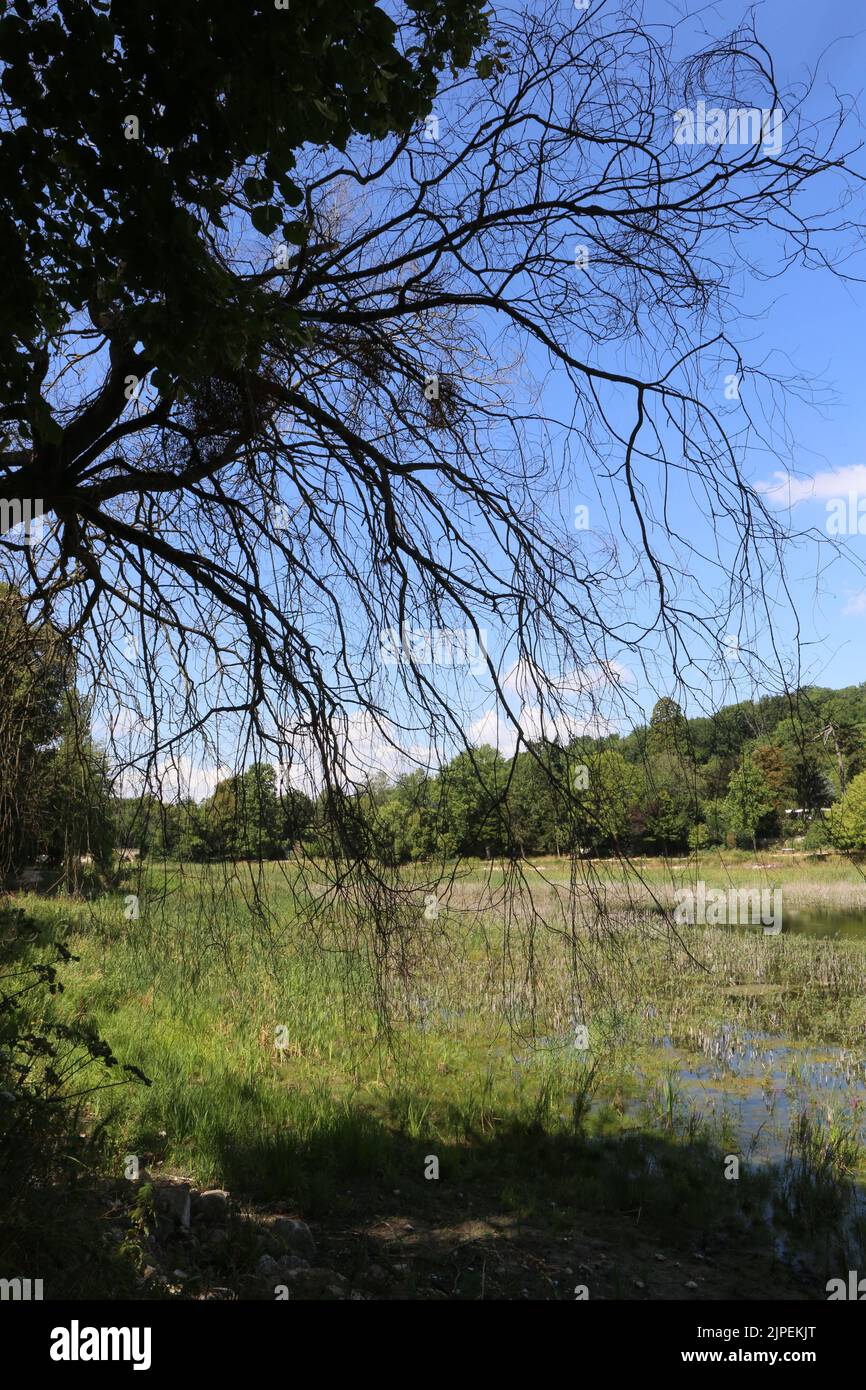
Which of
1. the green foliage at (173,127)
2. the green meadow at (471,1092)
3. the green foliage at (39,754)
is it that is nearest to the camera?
the green foliage at (173,127)

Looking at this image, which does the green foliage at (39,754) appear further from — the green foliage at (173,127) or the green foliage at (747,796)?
the green foliage at (747,796)

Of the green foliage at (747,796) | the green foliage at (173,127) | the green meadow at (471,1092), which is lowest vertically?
the green meadow at (471,1092)

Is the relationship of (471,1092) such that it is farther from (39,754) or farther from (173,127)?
(173,127)

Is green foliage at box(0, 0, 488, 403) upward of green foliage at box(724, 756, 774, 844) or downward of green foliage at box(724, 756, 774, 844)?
upward

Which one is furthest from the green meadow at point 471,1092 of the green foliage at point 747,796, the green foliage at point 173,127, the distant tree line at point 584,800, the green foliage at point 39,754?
the green foliage at point 173,127

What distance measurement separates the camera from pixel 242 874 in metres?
3.57

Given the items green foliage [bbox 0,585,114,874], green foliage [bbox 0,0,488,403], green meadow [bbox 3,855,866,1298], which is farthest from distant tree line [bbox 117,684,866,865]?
green foliage [bbox 0,0,488,403]

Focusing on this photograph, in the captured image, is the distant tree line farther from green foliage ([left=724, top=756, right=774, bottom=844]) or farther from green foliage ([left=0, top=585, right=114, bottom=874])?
green foliage ([left=0, top=585, right=114, bottom=874])

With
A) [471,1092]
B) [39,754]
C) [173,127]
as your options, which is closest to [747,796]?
[173,127]

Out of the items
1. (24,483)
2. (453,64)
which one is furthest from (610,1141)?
(453,64)

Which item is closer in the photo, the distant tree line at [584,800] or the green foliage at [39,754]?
the distant tree line at [584,800]

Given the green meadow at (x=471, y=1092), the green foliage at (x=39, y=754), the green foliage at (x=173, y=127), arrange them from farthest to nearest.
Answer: the green foliage at (x=39, y=754) → the green meadow at (x=471, y=1092) → the green foliage at (x=173, y=127)

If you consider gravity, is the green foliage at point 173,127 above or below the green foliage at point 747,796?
above
